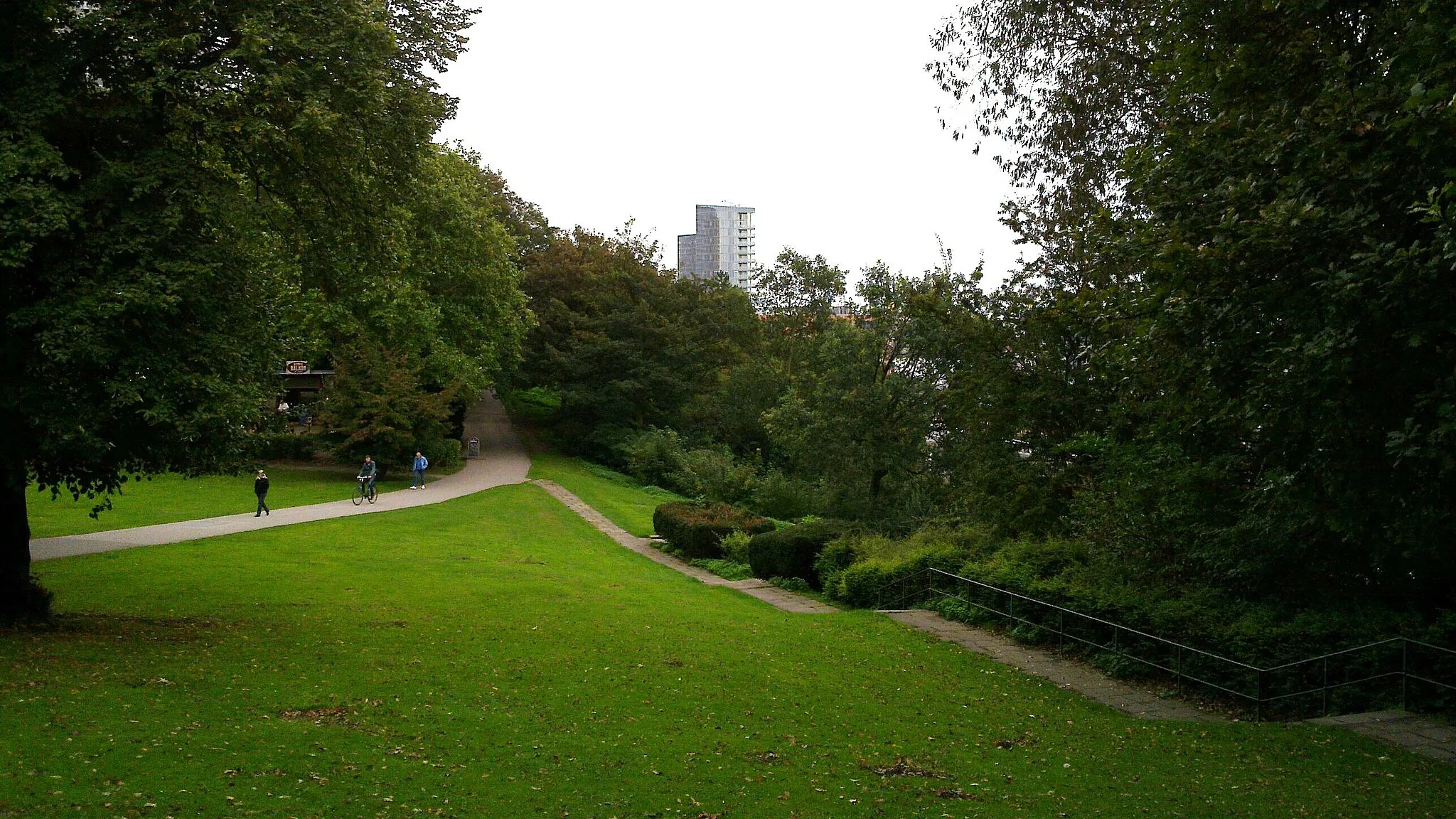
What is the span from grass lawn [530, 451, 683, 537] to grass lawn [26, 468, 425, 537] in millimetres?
7059

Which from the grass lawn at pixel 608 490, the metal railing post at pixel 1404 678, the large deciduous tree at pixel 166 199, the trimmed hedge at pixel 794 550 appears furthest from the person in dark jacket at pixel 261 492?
the metal railing post at pixel 1404 678

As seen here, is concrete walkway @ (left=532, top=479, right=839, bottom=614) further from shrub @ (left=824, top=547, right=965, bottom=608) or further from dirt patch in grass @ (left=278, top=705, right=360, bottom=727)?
dirt patch in grass @ (left=278, top=705, right=360, bottom=727)

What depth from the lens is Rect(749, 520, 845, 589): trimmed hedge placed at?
74.6 feet

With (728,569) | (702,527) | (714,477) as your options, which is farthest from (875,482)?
(714,477)

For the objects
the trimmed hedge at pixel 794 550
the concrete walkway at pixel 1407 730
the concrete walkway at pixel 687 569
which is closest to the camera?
the concrete walkway at pixel 1407 730

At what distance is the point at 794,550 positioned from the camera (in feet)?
74.6

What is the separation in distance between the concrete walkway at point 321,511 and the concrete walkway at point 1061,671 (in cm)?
1580

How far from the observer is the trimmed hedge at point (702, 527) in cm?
2691

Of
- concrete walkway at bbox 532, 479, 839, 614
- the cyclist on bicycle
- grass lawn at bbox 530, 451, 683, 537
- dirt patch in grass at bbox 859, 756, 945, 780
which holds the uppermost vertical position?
the cyclist on bicycle

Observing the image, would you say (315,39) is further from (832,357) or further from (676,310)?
(676,310)

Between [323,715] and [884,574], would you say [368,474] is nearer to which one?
[884,574]

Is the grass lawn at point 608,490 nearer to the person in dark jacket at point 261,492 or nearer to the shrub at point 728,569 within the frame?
the shrub at point 728,569

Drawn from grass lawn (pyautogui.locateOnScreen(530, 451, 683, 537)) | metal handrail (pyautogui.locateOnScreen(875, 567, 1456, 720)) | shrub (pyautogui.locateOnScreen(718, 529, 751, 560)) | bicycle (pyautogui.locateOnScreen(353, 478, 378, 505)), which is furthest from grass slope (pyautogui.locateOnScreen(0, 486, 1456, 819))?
grass lawn (pyautogui.locateOnScreen(530, 451, 683, 537))

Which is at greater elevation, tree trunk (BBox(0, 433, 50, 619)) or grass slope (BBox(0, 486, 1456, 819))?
tree trunk (BBox(0, 433, 50, 619))
